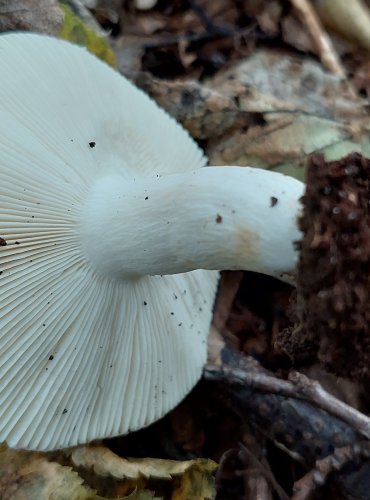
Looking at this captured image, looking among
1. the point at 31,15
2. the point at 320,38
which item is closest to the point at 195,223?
the point at 31,15

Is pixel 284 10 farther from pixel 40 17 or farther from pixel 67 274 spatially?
pixel 67 274

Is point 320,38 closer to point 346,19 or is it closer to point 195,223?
point 346,19

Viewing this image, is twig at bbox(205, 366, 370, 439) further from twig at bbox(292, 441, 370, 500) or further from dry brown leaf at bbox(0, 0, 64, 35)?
dry brown leaf at bbox(0, 0, 64, 35)

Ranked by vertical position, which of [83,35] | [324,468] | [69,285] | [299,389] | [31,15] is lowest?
[324,468]

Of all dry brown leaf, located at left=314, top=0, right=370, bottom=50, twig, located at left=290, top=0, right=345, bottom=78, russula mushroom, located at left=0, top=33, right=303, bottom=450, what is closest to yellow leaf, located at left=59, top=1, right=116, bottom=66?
russula mushroom, located at left=0, top=33, right=303, bottom=450

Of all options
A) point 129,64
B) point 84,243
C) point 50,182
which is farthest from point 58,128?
point 129,64

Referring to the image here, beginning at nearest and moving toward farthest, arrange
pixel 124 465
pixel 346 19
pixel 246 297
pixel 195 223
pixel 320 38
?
pixel 195 223 → pixel 124 465 → pixel 246 297 → pixel 320 38 → pixel 346 19

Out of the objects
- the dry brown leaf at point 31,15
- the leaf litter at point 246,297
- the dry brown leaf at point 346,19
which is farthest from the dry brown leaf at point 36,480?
the dry brown leaf at point 346,19
